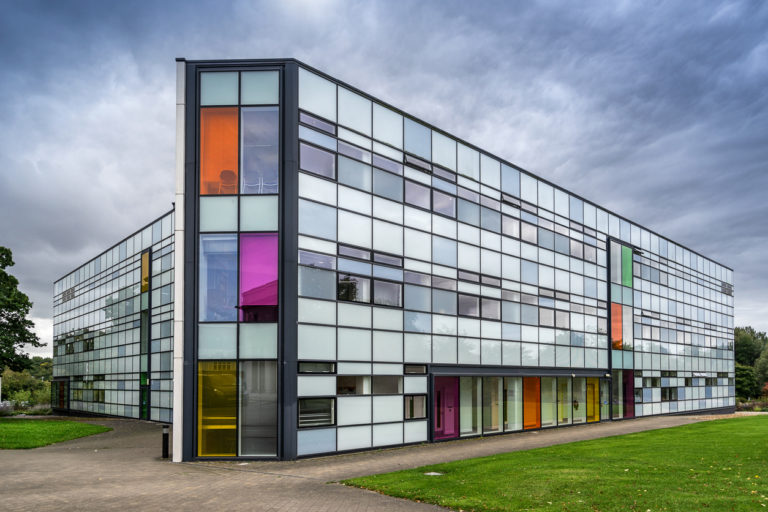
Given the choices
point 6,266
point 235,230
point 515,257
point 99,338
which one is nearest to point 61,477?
point 235,230

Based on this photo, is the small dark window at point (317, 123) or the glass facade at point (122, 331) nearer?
the small dark window at point (317, 123)

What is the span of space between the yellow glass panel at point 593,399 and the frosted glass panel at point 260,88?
87.9 ft

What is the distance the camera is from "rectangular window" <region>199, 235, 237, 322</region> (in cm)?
2052

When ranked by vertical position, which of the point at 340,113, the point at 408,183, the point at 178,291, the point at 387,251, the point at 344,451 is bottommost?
the point at 344,451

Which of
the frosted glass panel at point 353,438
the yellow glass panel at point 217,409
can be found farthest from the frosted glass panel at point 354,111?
the frosted glass panel at point 353,438

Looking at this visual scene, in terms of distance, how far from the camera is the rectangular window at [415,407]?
81.0 ft

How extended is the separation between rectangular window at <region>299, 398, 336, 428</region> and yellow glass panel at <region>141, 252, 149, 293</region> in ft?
82.8

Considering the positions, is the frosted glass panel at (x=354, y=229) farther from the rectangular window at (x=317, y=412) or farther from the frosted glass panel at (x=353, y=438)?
the frosted glass panel at (x=353, y=438)

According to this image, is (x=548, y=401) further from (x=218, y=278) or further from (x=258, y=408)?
(x=218, y=278)

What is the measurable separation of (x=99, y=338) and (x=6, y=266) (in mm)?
9949

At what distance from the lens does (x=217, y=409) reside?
65.5 feet

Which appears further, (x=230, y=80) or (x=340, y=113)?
(x=340, y=113)

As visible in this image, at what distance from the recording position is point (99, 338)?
5103cm

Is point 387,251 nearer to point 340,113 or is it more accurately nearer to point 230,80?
point 340,113
